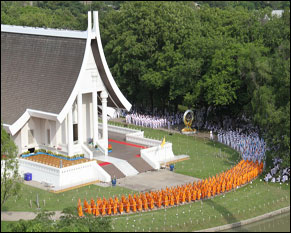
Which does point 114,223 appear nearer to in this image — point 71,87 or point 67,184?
point 67,184

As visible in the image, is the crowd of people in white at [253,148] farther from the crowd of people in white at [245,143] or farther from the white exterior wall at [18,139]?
the white exterior wall at [18,139]

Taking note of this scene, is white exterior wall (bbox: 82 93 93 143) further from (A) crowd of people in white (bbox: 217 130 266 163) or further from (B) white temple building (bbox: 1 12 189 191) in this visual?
(A) crowd of people in white (bbox: 217 130 266 163)

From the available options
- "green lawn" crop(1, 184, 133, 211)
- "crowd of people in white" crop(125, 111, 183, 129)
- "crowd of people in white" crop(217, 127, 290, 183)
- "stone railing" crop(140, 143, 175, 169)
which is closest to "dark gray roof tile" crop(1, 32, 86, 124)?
"green lawn" crop(1, 184, 133, 211)

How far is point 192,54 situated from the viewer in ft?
190

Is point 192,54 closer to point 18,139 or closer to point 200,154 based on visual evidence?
point 200,154

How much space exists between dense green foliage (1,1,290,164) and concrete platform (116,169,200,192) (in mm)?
6849

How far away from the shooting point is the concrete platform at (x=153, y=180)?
132 ft

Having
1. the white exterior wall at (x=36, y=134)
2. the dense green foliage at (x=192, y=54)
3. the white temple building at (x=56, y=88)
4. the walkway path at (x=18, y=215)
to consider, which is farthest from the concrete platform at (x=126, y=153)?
the dense green foliage at (x=192, y=54)

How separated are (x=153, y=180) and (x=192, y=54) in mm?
19235

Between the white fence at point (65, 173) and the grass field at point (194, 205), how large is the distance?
1245 mm

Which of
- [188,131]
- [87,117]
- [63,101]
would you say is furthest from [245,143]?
[63,101]

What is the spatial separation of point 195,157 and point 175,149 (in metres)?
2.99

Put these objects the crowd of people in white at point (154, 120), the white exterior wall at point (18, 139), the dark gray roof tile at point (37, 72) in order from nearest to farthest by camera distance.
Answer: the dark gray roof tile at point (37, 72)
the white exterior wall at point (18, 139)
the crowd of people in white at point (154, 120)

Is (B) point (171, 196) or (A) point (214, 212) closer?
(A) point (214, 212)
